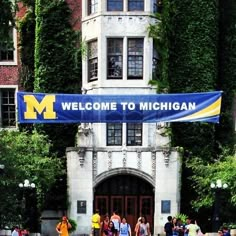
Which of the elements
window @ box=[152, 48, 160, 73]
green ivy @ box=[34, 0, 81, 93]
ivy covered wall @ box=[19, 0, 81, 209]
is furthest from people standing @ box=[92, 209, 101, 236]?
window @ box=[152, 48, 160, 73]

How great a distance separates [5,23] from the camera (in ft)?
75.4

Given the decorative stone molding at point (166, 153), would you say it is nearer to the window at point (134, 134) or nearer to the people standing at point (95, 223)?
the window at point (134, 134)

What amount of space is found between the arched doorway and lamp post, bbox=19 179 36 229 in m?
3.61

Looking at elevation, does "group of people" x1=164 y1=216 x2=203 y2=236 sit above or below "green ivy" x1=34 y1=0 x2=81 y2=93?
below

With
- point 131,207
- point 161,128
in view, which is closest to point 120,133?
point 161,128

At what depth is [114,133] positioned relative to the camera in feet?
133

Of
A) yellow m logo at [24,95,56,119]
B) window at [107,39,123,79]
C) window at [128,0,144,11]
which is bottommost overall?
yellow m logo at [24,95,56,119]

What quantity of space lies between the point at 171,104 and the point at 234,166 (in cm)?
431

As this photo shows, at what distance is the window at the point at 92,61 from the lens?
41031 millimetres

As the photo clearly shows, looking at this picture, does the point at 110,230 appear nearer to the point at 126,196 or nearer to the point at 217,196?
the point at 217,196

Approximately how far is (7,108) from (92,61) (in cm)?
593

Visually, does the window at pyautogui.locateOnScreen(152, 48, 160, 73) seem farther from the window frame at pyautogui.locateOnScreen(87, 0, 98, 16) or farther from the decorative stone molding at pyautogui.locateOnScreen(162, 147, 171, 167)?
the decorative stone molding at pyautogui.locateOnScreen(162, 147, 171, 167)

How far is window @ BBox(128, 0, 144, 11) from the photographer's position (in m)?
40.7

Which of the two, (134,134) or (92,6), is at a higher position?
(92,6)
